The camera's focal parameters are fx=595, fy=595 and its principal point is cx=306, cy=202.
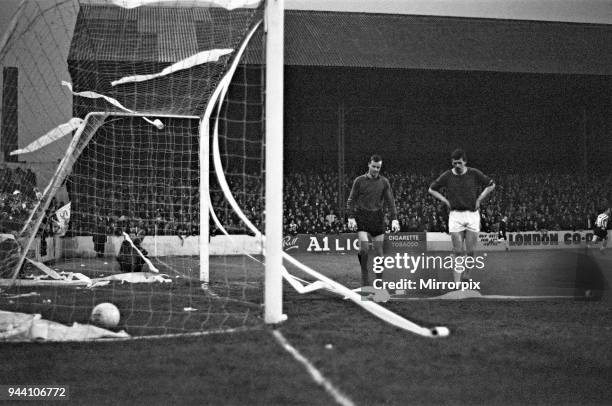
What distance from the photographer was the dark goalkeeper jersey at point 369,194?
342 inches

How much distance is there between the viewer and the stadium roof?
81.9ft

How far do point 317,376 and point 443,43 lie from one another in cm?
2480

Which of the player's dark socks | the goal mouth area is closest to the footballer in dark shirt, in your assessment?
the player's dark socks

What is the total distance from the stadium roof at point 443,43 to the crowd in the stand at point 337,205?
16.5ft

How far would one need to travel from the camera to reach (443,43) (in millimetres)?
26656

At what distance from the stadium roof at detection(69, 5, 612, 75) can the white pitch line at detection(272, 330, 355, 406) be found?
18348 millimetres

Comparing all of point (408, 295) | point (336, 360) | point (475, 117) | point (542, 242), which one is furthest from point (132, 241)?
point (475, 117)

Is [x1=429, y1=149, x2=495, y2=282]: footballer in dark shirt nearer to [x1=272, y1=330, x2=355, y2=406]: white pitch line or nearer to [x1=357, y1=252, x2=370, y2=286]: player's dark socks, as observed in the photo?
[x1=357, y1=252, x2=370, y2=286]: player's dark socks

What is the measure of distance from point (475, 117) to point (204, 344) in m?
24.8

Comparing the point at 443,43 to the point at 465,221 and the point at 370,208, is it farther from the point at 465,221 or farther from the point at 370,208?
the point at 370,208

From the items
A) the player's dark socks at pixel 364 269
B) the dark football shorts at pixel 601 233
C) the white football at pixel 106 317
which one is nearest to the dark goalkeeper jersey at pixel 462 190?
the player's dark socks at pixel 364 269

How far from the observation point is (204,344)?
17.0ft

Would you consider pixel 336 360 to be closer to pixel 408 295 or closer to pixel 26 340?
pixel 26 340

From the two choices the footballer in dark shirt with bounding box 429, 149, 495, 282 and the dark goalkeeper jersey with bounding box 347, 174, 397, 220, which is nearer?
the footballer in dark shirt with bounding box 429, 149, 495, 282
